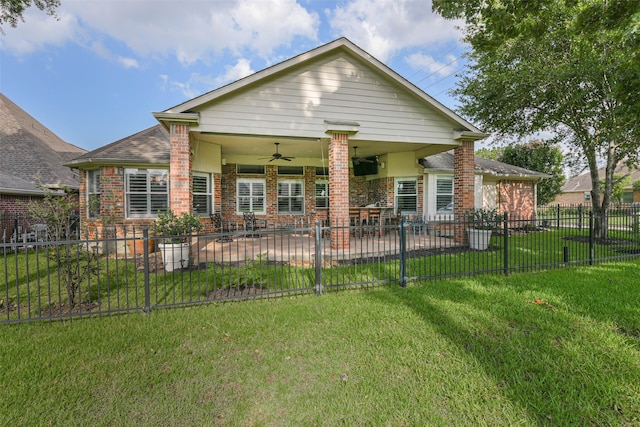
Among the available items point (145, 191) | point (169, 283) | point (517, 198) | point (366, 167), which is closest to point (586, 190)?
point (517, 198)

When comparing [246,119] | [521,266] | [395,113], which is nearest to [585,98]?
[395,113]

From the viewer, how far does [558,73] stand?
995cm

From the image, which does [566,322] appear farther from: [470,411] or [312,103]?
[312,103]

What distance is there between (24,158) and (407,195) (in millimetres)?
19188

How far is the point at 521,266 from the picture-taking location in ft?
21.4

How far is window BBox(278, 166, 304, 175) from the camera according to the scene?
12.9 meters

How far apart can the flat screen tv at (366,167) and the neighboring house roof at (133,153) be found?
7322 millimetres

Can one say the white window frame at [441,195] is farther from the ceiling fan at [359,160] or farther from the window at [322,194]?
the window at [322,194]

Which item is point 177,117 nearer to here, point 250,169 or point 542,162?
point 250,169

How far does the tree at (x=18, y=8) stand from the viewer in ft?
29.0

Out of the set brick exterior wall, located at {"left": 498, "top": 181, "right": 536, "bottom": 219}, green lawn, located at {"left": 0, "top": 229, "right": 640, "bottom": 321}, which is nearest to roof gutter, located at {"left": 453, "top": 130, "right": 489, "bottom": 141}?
green lawn, located at {"left": 0, "top": 229, "right": 640, "bottom": 321}

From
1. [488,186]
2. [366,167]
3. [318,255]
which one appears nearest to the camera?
[318,255]

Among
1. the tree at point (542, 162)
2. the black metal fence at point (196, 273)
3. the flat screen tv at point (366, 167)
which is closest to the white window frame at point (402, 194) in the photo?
the flat screen tv at point (366, 167)

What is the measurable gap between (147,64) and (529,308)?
18.9 m
